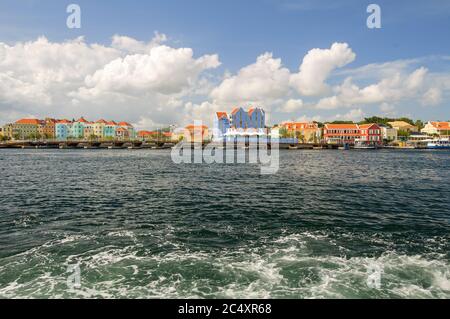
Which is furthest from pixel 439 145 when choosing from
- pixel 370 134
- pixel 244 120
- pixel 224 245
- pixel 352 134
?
pixel 224 245

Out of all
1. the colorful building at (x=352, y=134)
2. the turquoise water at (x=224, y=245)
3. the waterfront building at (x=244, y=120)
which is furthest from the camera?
the waterfront building at (x=244, y=120)

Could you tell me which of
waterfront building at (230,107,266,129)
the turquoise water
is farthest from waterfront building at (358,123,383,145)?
the turquoise water

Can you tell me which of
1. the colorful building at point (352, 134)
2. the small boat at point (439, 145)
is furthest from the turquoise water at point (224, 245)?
the small boat at point (439, 145)

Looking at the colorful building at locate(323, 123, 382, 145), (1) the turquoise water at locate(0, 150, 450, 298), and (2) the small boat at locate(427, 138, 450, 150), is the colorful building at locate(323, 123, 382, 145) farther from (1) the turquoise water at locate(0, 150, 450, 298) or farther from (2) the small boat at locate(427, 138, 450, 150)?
(1) the turquoise water at locate(0, 150, 450, 298)

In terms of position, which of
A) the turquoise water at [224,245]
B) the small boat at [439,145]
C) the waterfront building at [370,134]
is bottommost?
the turquoise water at [224,245]

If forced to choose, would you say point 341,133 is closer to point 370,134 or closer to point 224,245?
point 370,134

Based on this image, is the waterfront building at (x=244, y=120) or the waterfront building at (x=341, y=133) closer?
the waterfront building at (x=341, y=133)

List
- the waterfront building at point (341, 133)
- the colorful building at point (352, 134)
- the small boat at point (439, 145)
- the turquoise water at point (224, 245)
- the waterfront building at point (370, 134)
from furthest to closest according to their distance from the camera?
the waterfront building at point (341, 133) → the colorful building at point (352, 134) → the waterfront building at point (370, 134) → the small boat at point (439, 145) → the turquoise water at point (224, 245)

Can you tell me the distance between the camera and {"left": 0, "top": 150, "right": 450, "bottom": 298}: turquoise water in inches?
479

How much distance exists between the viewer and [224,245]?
16328 mm

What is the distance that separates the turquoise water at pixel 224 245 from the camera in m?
12.2

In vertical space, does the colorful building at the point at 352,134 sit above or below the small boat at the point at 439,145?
above

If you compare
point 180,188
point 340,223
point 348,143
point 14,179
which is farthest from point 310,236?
point 348,143

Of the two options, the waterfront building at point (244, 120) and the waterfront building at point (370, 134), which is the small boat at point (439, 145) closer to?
the waterfront building at point (370, 134)
